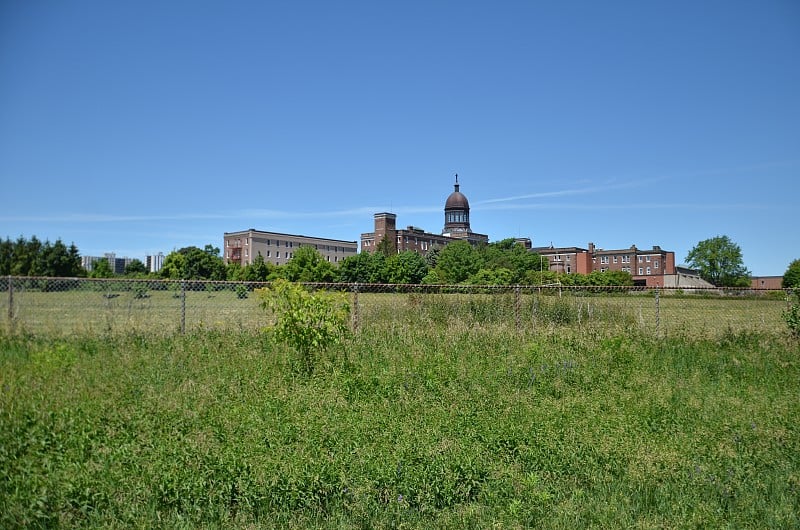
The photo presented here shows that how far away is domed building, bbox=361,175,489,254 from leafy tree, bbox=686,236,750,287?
5964 cm

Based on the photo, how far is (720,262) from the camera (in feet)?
357

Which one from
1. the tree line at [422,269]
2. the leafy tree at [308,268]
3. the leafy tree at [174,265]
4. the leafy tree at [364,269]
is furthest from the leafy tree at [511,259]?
the leafy tree at [174,265]

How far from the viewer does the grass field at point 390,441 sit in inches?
173

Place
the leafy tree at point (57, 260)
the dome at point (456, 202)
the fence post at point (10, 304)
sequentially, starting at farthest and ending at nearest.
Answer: the dome at point (456, 202) < the leafy tree at point (57, 260) < the fence post at point (10, 304)

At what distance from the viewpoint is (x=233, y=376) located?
8133mm

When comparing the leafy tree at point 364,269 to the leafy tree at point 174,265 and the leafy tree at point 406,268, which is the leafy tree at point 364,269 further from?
the leafy tree at point 174,265

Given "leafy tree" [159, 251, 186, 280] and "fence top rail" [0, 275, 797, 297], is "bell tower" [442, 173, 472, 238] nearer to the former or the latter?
"leafy tree" [159, 251, 186, 280]

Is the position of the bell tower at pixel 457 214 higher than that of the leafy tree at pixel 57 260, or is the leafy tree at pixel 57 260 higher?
the bell tower at pixel 457 214

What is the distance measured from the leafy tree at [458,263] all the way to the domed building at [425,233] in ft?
91.9

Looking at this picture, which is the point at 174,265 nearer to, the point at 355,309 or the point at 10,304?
the point at 10,304

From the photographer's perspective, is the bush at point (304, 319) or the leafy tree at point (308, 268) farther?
the leafy tree at point (308, 268)

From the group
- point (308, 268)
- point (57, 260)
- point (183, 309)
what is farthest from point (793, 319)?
point (308, 268)

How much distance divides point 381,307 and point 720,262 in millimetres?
115142

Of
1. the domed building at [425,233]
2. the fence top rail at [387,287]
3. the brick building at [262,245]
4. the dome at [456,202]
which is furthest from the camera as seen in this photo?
the dome at [456,202]
